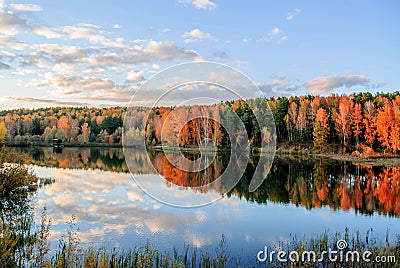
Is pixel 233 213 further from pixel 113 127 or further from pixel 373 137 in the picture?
pixel 113 127

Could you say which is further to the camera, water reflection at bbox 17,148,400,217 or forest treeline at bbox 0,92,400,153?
forest treeline at bbox 0,92,400,153

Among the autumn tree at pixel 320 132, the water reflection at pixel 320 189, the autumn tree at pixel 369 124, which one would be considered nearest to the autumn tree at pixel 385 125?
the autumn tree at pixel 369 124

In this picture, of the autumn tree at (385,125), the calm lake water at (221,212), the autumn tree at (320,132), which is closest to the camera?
the calm lake water at (221,212)

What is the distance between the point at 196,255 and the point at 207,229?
2644 millimetres

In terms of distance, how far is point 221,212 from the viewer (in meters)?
13.0

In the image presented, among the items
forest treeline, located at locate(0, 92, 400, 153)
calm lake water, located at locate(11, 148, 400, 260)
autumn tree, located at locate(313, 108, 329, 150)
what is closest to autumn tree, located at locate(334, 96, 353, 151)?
forest treeline, located at locate(0, 92, 400, 153)

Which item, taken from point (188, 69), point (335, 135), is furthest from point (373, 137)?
point (188, 69)

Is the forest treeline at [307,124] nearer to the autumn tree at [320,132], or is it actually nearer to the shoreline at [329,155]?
the autumn tree at [320,132]

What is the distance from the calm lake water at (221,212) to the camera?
9.66m

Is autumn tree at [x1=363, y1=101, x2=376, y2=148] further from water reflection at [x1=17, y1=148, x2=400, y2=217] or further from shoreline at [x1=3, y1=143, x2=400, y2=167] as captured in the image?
water reflection at [x1=17, y1=148, x2=400, y2=217]

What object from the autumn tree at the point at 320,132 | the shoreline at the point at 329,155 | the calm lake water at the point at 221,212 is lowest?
the calm lake water at the point at 221,212

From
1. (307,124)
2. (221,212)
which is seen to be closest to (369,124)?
(307,124)

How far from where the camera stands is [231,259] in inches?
310

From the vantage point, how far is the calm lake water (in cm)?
966
